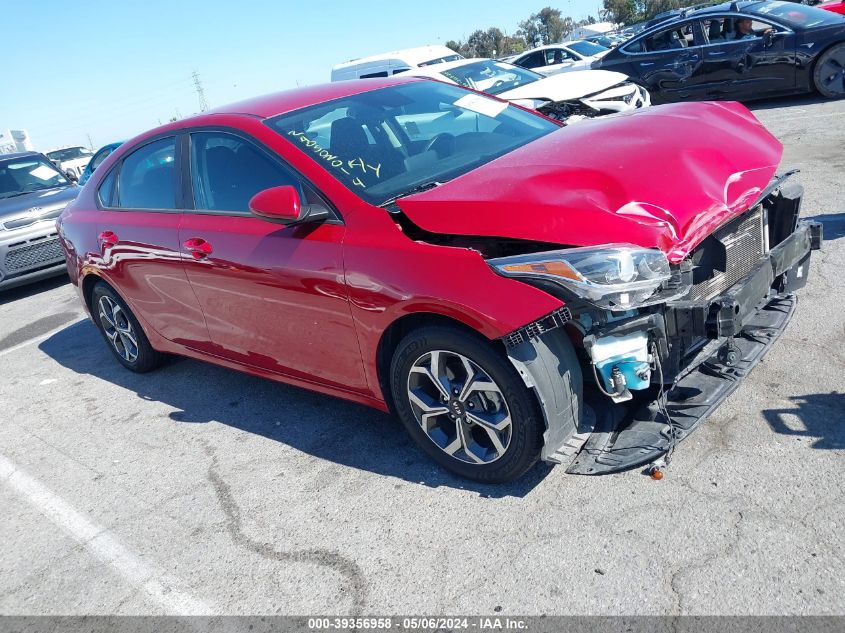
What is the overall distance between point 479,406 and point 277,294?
1.24 m

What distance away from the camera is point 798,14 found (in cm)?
1062

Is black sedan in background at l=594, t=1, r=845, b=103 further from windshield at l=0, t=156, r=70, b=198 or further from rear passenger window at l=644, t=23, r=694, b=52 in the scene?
windshield at l=0, t=156, r=70, b=198

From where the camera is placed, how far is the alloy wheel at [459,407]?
9.94 feet

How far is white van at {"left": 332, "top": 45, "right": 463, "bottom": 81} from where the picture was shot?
669 inches

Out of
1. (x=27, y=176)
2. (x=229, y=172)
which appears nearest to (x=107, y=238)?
(x=229, y=172)

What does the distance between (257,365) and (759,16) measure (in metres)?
10.1

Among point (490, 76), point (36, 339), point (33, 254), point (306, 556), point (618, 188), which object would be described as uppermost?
point (490, 76)

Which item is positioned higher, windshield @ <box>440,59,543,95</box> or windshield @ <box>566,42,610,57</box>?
windshield @ <box>566,42,610,57</box>

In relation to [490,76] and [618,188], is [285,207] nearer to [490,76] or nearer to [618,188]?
[618,188]

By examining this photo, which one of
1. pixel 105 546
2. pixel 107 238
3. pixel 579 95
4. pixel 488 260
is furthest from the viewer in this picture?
pixel 579 95

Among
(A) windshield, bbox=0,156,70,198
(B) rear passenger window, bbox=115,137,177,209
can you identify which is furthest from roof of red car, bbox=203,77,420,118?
(A) windshield, bbox=0,156,70,198

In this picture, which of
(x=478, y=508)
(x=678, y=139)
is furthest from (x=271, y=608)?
(x=678, y=139)

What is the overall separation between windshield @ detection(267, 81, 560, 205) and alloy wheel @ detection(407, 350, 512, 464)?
0.84 m

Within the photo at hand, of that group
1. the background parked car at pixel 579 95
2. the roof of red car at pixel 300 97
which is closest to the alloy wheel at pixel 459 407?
the roof of red car at pixel 300 97
